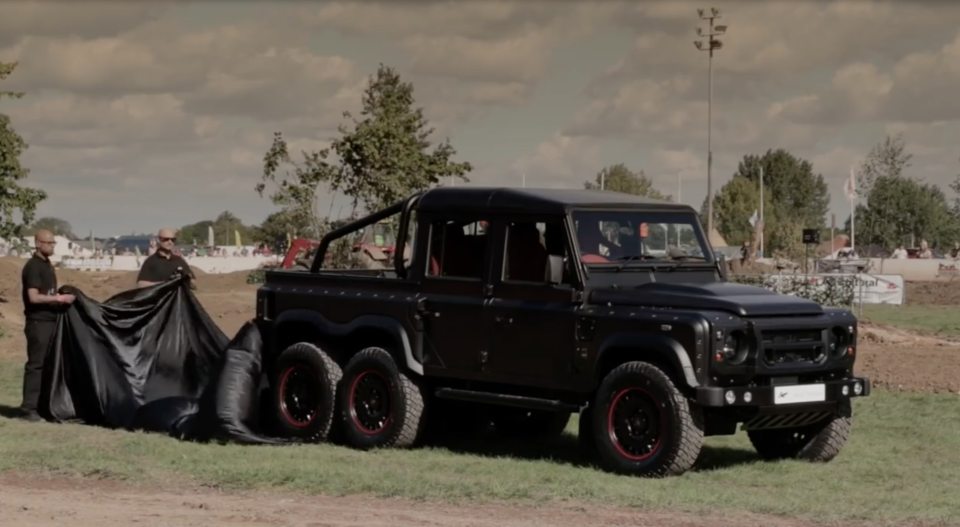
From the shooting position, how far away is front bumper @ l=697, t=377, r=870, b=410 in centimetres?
1255

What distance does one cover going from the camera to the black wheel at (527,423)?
51.0 feet

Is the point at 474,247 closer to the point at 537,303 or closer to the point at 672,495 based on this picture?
the point at 537,303

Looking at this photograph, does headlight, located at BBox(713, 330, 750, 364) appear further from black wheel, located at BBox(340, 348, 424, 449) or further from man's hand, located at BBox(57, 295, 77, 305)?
man's hand, located at BBox(57, 295, 77, 305)

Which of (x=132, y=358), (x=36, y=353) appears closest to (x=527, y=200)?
(x=132, y=358)

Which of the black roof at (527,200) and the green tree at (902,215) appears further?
the green tree at (902,215)

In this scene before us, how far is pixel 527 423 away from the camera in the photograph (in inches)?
615

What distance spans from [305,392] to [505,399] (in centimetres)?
233

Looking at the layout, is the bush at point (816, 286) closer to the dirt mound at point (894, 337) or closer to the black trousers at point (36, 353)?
the dirt mound at point (894, 337)

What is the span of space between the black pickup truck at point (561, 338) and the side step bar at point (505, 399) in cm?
2

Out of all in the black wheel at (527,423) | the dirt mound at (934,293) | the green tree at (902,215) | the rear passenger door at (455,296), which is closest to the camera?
the rear passenger door at (455,296)

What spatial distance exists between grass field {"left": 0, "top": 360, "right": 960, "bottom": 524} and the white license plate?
604 mm

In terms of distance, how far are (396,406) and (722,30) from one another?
51891 millimetres

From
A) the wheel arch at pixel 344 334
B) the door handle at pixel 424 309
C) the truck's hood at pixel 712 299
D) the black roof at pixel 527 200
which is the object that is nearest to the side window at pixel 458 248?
the black roof at pixel 527 200

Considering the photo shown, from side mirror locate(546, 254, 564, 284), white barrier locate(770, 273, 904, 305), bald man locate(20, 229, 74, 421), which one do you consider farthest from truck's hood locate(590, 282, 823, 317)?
white barrier locate(770, 273, 904, 305)
